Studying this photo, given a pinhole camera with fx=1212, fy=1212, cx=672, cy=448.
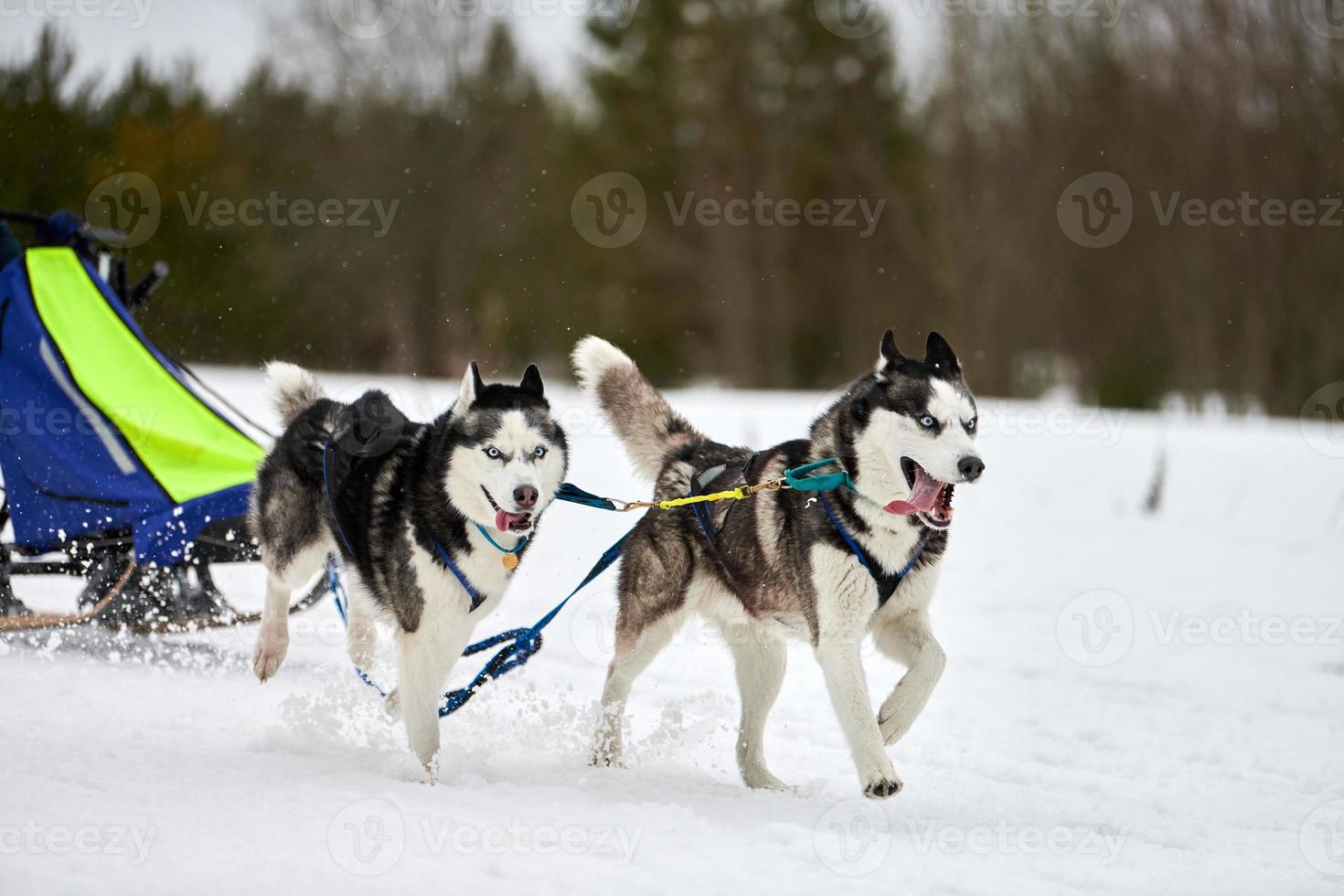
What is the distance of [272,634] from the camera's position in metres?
4.29

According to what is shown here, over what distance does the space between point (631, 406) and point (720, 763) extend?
4.40 ft

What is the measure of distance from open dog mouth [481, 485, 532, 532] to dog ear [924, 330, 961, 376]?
1.32 meters

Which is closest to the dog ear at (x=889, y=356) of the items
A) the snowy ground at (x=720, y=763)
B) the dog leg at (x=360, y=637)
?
the snowy ground at (x=720, y=763)

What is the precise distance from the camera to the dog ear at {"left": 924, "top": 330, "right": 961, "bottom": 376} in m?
3.74

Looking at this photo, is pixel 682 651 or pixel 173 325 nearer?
pixel 682 651

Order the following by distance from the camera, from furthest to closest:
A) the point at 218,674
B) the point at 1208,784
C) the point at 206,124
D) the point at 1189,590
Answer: the point at 206,124, the point at 1189,590, the point at 218,674, the point at 1208,784

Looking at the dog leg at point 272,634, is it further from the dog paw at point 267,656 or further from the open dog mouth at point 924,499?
the open dog mouth at point 924,499

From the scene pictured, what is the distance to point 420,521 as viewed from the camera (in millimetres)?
3766

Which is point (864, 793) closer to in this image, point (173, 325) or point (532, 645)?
point (532, 645)

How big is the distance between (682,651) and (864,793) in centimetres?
283

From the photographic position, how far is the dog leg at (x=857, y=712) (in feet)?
11.3

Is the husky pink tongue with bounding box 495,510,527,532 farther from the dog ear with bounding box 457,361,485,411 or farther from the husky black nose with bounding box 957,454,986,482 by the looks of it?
the husky black nose with bounding box 957,454,986,482

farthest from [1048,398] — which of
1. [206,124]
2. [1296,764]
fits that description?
[1296,764]

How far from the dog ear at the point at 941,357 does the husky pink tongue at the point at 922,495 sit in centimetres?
35
